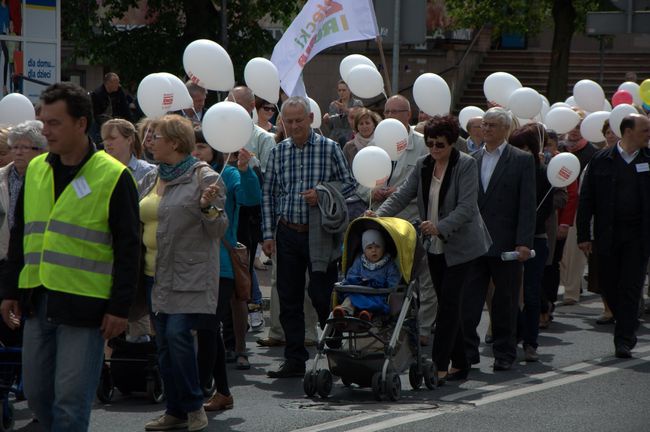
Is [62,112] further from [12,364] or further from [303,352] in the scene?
[303,352]

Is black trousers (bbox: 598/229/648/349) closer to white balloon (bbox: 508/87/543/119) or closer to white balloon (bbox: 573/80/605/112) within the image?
white balloon (bbox: 508/87/543/119)

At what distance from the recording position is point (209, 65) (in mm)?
11430

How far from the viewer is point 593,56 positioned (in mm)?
40781

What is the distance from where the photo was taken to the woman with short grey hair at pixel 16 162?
8.17 m

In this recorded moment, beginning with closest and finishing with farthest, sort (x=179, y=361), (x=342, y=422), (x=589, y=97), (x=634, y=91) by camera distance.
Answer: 1. (x=179, y=361)
2. (x=342, y=422)
3. (x=589, y=97)
4. (x=634, y=91)

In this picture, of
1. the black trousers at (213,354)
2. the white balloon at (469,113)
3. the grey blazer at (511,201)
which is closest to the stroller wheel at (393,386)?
the black trousers at (213,354)

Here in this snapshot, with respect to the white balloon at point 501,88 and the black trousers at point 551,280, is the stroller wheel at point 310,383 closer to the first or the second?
the black trousers at point 551,280

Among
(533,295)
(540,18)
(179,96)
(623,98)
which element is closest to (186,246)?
(179,96)

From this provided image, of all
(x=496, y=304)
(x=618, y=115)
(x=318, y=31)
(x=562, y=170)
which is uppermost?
(x=318, y=31)

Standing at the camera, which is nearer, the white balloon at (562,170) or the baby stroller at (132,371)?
the baby stroller at (132,371)

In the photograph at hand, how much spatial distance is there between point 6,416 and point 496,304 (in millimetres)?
4123

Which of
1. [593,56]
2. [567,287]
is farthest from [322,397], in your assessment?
[593,56]

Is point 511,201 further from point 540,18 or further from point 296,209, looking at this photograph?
point 540,18

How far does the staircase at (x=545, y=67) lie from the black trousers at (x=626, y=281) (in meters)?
26.6
